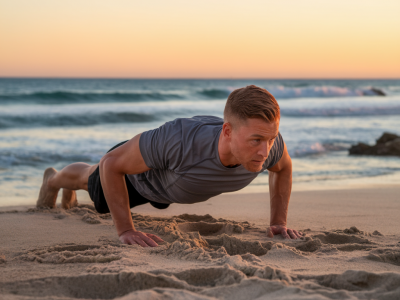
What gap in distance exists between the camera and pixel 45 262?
7.48ft

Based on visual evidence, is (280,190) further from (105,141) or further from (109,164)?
(105,141)

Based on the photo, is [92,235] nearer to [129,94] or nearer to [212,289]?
[212,289]

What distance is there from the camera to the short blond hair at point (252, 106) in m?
2.38

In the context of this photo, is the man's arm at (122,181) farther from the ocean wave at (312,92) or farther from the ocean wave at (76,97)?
the ocean wave at (312,92)

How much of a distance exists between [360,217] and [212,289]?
2.57 meters

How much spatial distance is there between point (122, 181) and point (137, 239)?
0.42 metres

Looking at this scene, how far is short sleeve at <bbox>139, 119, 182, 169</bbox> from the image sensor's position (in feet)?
8.80

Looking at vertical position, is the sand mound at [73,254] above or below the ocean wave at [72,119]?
above

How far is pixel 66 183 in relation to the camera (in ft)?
13.3

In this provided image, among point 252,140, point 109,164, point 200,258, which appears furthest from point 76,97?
point 200,258

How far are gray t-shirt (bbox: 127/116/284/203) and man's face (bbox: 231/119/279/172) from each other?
9.2 inches

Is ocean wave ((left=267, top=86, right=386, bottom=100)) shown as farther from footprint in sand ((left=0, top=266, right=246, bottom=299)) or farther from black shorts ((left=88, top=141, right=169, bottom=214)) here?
footprint in sand ((left=0, top=266, right=246, bottom=299))

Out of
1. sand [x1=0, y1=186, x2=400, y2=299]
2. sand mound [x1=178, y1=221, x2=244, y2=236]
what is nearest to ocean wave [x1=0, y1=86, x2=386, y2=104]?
sand [x1=0, y1=186, x2=400, y2=299]

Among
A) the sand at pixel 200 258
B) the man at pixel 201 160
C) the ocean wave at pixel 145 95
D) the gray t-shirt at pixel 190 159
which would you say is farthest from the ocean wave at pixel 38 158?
the ocean wave at pixel 145 95
